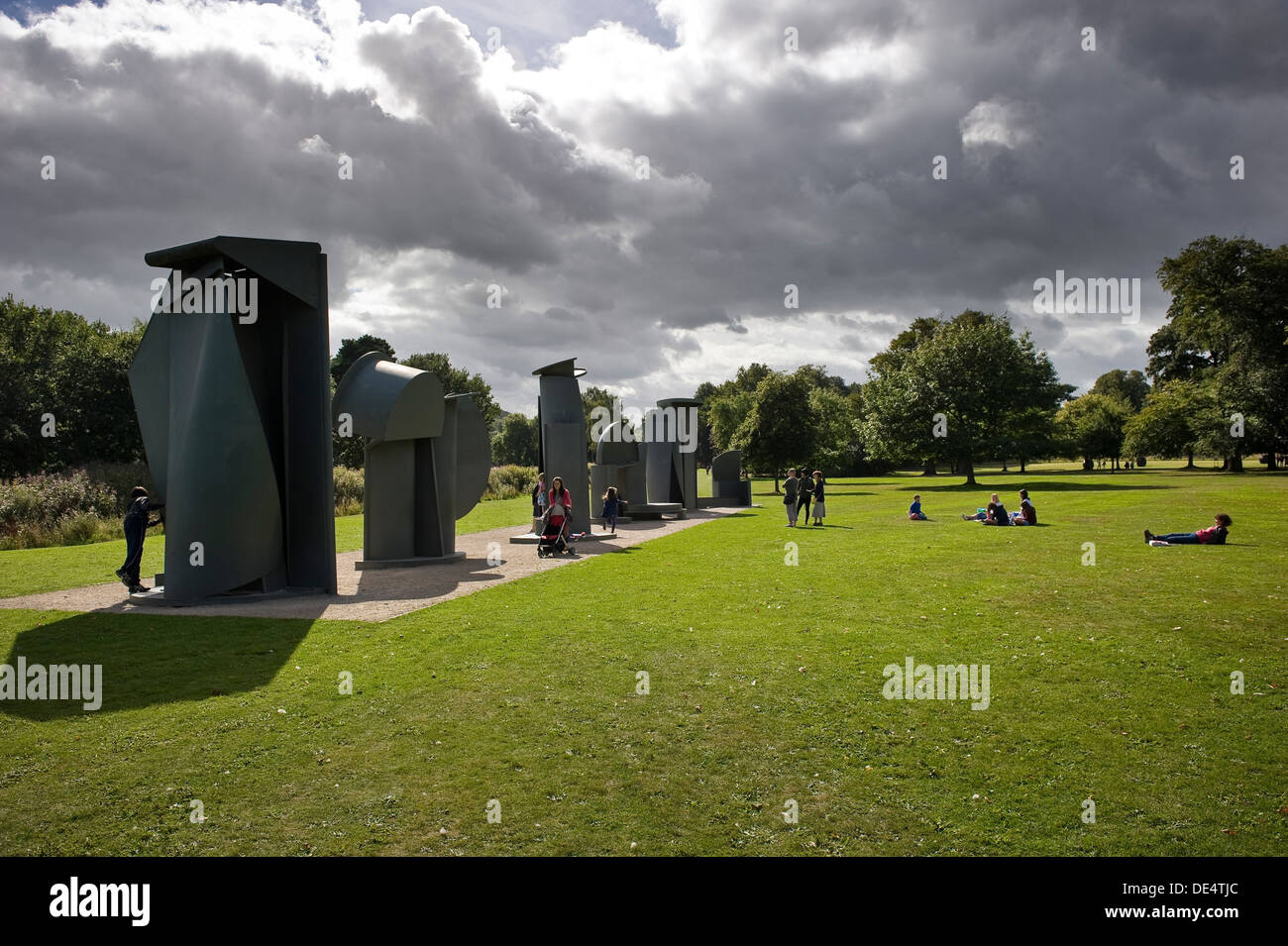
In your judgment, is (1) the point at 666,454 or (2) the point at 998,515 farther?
(1) the point at 666,454

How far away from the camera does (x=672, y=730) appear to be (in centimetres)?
629

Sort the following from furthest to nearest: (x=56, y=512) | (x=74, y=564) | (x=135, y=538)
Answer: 1. (x=56, y=512)
2. (x=74, y=564)
3. (x=135, y=538)

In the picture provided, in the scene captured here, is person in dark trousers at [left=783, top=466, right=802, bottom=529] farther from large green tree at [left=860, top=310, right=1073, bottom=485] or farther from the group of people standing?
large green tree at [left=860, top=310, right=1073, bottom=485]

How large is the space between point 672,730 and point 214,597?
387 inches

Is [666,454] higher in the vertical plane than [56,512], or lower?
higher

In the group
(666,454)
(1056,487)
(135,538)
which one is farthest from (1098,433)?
(135,538)

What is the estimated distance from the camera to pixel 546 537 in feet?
62.0

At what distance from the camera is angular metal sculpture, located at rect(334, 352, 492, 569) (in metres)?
16.7

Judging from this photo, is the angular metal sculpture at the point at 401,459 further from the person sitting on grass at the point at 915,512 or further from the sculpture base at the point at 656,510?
the person sitting on grass at the point at 915,512

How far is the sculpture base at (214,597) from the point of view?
40.9 ft

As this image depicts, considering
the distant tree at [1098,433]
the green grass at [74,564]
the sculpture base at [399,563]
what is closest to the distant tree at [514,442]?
the distant tree at [1098,433]

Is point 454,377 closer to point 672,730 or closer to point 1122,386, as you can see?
point 672,730
